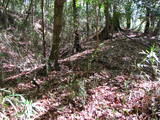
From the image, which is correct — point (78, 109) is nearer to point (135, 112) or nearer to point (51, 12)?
point (135, 112)

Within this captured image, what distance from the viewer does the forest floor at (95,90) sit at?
3625 mm

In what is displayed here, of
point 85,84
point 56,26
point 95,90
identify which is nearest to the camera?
point 95,90

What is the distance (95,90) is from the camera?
4523 mm

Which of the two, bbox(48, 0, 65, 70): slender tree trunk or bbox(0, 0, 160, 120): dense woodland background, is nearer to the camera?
bbox(0, 0, 160, 120): dense woodland background

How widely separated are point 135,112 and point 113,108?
0.44 meters

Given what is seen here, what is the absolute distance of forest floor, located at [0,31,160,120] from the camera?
11.9ft

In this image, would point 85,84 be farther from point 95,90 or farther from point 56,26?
point 56,26

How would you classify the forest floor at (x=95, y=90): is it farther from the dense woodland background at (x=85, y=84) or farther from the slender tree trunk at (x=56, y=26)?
the slender tree trunk at (x=56, y=26)

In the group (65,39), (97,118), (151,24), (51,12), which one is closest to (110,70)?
(97,118)

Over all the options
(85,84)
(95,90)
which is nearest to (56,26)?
(85,84)

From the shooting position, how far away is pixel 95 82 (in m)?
4.92

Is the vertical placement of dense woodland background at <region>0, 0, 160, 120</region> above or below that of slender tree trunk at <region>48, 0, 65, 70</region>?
below

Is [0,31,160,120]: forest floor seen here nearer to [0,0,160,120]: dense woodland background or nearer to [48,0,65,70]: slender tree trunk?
[0,0,160,120]: dense woodland background

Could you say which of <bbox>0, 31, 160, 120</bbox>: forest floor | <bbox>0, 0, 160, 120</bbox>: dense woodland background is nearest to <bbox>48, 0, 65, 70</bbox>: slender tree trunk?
<bbox>0, 0, 160, 120</bbox>: dense woodland background
